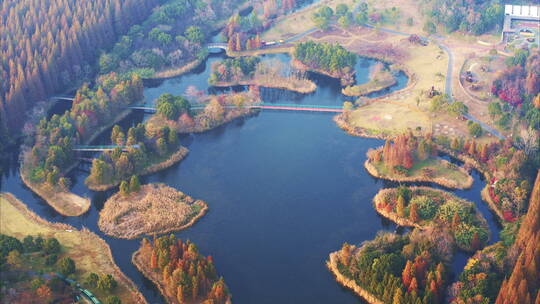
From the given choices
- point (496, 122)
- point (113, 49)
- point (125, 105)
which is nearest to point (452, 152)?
point (496, 122)

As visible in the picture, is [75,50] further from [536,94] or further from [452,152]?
[536,94]

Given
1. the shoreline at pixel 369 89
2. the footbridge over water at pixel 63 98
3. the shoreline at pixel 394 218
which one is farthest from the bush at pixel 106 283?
the shoreline at pixel 369 89

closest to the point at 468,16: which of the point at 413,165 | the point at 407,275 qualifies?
the point at 413,165

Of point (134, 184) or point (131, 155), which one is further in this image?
point (131, 155)

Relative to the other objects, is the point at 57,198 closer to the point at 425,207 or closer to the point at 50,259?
the point at 50,259

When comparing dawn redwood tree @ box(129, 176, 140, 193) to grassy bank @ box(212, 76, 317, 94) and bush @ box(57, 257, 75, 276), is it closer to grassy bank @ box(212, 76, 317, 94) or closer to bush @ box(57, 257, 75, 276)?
bush @ box(57, 257, 75, 276)

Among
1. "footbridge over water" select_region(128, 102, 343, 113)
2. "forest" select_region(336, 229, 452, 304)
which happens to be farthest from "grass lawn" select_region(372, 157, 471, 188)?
"footbridge over water" select_region(128, 102, 343, 113)
